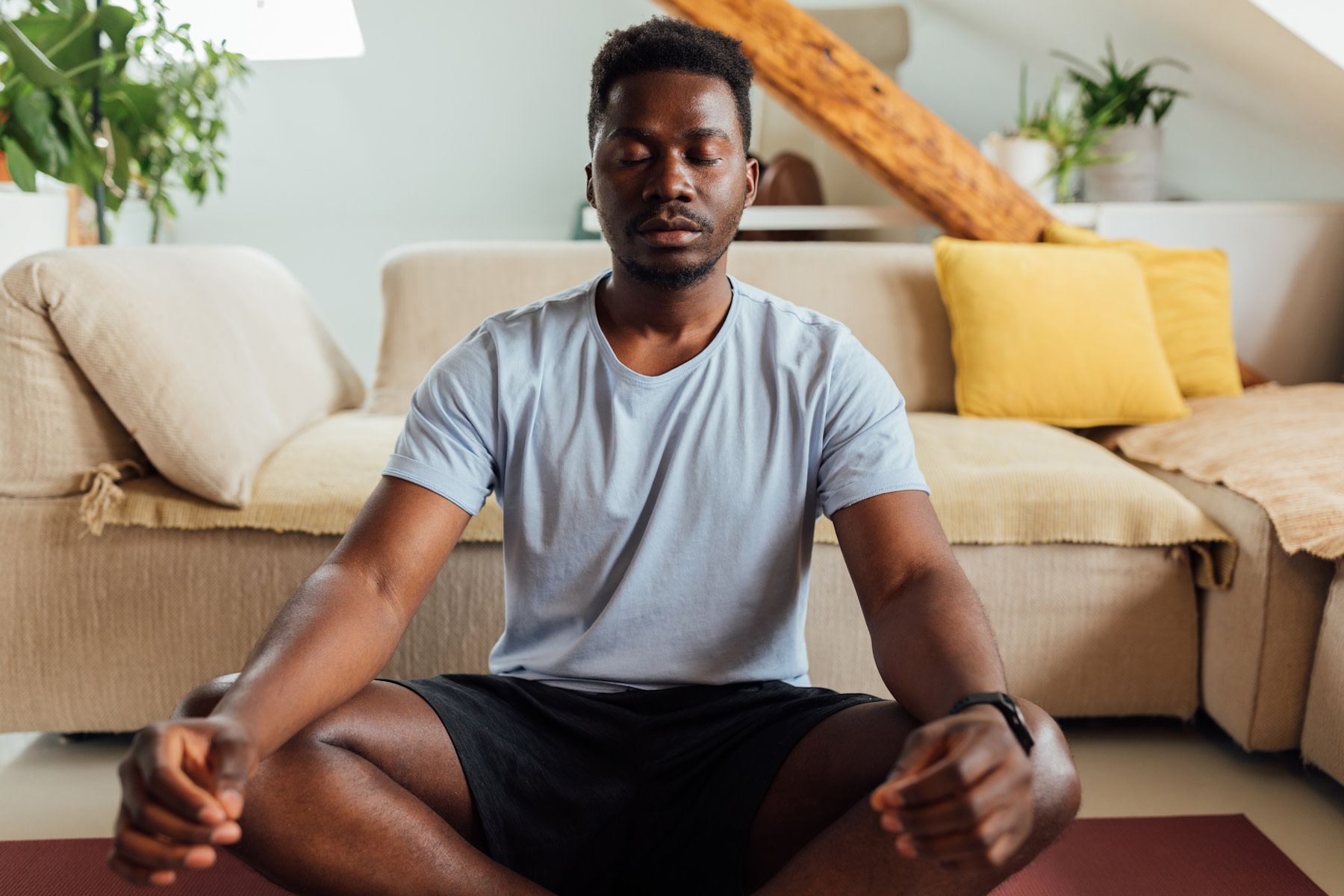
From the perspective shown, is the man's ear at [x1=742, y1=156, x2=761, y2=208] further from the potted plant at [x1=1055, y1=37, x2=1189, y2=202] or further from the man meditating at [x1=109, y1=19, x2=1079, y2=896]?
the potted plant at [x1=1055, y1=37, x2=1189, y2=202]

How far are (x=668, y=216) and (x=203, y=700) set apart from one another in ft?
2.06

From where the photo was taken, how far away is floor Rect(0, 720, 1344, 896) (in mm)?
1357

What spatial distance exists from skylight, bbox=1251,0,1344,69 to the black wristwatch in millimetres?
1999

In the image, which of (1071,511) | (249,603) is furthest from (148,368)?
(1071,511)

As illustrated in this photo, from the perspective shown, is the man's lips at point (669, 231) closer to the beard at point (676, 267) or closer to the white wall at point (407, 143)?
the beard at point (676, 267)

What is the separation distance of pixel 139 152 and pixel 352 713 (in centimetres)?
167

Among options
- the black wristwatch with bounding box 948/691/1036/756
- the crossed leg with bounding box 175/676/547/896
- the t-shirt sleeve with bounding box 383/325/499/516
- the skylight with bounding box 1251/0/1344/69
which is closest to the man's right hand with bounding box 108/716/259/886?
the crossed leg with bounding box 175/676/547/896

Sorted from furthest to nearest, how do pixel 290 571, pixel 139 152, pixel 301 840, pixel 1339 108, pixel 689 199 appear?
pixel 1339 108 → pixel 139 152 → pixel 290 571 → pixel 689 199 → pixel 301 840

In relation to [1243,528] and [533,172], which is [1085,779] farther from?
[533,172]

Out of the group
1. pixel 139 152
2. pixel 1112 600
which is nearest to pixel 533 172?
pixel 139 152

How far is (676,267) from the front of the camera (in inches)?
42.6

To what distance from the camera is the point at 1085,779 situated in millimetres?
1512

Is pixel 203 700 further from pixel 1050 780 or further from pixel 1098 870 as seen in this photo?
pixel 1098 870

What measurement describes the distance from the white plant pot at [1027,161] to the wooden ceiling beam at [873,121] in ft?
0.32
